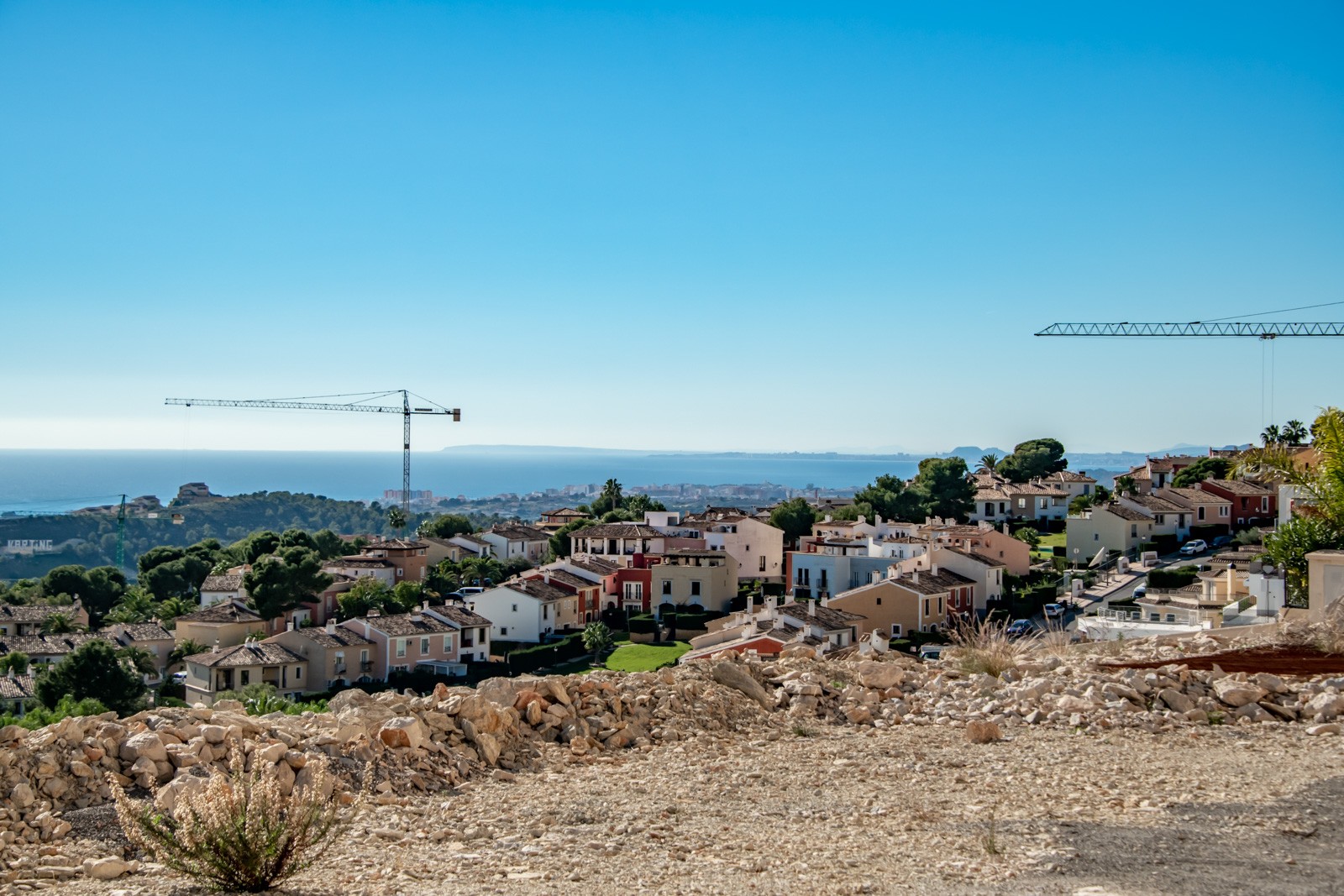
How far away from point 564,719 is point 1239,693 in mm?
6113

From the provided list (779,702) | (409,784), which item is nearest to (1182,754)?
(779,702)

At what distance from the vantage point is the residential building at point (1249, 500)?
57812 millimetres

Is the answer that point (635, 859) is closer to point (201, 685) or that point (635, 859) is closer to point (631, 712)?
point (631, 712)

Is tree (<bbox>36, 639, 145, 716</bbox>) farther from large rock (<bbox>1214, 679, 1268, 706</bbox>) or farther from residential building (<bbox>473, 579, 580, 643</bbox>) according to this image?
large rock (<bbox>1214, 679, 1268, 706</bbox>)

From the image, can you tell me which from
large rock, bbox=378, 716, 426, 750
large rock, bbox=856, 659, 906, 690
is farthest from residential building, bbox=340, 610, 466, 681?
large rock, bbox=378, 716, 426, 750

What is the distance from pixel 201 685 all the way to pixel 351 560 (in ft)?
81.4

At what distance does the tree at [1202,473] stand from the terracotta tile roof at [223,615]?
50.5 meters

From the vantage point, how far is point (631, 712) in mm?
9430

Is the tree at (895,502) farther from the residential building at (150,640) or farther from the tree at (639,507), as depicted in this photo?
the residential building at (150,640)

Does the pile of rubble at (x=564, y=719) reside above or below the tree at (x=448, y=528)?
above

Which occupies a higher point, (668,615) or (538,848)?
(538,848)

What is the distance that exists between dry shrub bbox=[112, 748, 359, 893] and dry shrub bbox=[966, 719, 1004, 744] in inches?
207

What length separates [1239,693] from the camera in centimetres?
1016

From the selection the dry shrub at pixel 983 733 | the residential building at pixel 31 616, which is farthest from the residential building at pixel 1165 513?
the residential building at pixel 31 616
